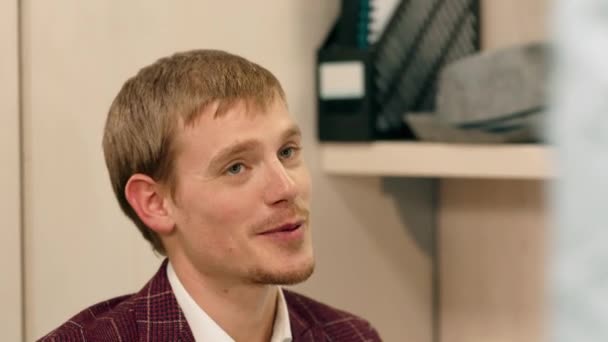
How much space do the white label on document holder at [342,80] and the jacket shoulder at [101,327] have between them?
0.54 meters

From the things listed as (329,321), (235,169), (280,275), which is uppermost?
(235,169)

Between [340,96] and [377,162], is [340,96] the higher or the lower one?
the higher one

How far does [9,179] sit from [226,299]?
1.01 ft

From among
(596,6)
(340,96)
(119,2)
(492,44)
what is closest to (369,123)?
(340,96)

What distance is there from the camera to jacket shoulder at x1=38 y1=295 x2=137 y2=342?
0.90 m

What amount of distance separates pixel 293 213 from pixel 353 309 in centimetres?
60

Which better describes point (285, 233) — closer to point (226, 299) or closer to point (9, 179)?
point (226, 299)

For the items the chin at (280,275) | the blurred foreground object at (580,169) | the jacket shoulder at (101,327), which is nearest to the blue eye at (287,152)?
the chin at (280,275)

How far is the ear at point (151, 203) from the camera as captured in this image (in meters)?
0.97

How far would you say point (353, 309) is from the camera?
1.51m

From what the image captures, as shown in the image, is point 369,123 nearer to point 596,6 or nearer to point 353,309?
point 353,309

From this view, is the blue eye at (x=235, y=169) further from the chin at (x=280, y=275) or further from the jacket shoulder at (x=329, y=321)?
the jacket shoulder at (x=329, y=321)

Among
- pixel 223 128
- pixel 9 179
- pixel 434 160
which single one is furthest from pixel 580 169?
pixel 434 160

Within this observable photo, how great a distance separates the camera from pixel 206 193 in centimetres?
94
